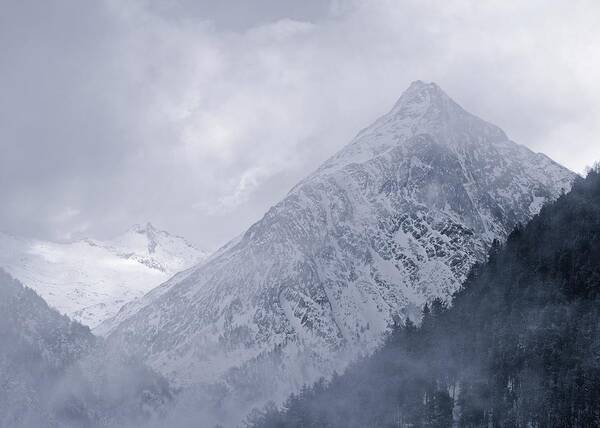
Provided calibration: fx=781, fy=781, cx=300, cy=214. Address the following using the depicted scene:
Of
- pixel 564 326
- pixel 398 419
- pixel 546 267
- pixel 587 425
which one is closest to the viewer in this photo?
pixel 587 425

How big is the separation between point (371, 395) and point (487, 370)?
34.5 meters

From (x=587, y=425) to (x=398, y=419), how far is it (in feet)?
155

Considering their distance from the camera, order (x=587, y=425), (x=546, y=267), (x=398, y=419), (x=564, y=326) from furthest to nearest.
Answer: (x=546, y=267)
(x=398, y=419)
(x=564, y=326)
(x=587, y=425)

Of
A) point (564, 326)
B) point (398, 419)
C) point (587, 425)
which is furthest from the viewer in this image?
point (398, 419)

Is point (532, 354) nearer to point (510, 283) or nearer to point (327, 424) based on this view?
point (510, 283)

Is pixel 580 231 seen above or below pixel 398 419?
above

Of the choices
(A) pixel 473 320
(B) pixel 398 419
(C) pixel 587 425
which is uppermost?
(A) pixel 473 320

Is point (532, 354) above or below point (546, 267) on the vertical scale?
below

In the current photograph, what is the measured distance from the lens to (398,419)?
594 ft

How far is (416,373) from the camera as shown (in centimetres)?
19250

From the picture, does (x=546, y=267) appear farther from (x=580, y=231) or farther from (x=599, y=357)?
(x=599, y=357)

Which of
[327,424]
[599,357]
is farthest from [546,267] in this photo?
[327,424]

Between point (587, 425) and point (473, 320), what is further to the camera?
point (473, 320)

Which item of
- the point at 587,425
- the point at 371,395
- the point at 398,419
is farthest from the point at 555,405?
the point at 371,395
